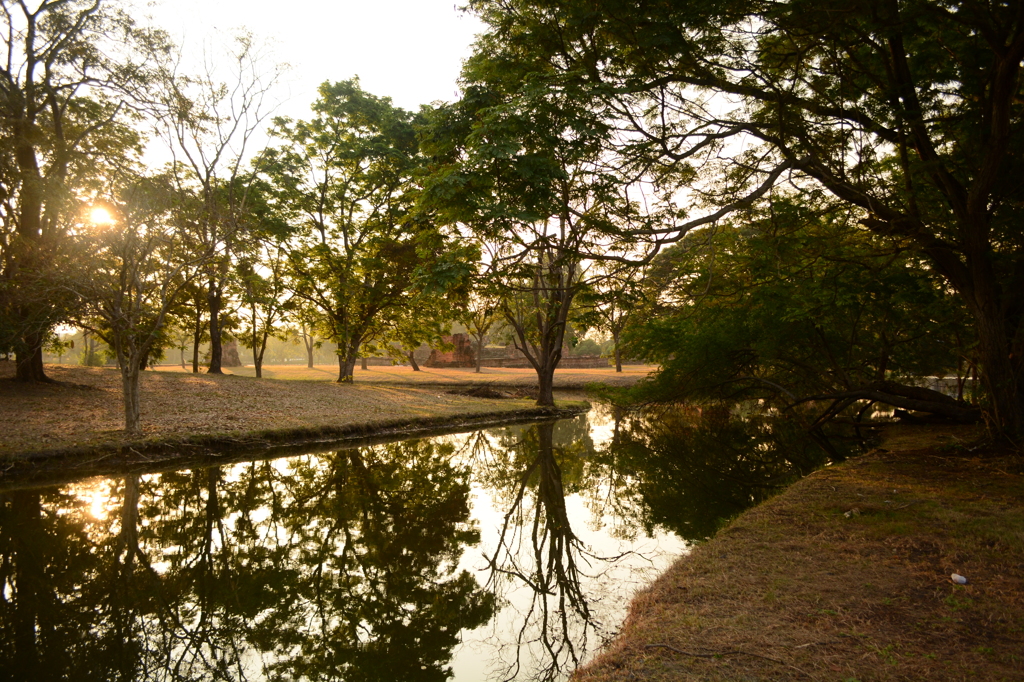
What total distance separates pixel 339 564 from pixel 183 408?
35.3 ft

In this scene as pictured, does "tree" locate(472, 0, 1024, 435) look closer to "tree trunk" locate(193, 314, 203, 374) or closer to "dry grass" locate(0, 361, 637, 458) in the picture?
"dry grass" locate(0, 361, 637, 458)

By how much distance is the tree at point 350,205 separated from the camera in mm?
24172

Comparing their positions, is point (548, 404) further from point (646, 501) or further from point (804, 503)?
point (804, 503)

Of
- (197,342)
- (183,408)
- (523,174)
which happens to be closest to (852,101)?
(523,174)

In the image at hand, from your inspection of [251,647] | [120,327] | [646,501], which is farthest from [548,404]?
[251,647]

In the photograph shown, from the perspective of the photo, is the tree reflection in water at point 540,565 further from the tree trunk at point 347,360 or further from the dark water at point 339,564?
the tree trunk at point 347,360

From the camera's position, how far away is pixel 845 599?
4078 mm

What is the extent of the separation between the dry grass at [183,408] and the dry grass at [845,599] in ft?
36.2

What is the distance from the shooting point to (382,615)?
4.86 metres

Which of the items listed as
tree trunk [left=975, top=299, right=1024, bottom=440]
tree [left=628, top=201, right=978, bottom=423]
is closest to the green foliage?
tree [left=628, top=201, right=978, bottom=423]

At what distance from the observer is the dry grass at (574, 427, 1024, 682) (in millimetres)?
3221

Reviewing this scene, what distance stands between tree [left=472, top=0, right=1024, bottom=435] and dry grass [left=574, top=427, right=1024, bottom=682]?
3451 millimetres

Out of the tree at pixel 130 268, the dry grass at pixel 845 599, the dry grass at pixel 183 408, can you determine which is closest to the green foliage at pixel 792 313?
the dry grass at pixel 845 599

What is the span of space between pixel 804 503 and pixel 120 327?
12.2 meters
